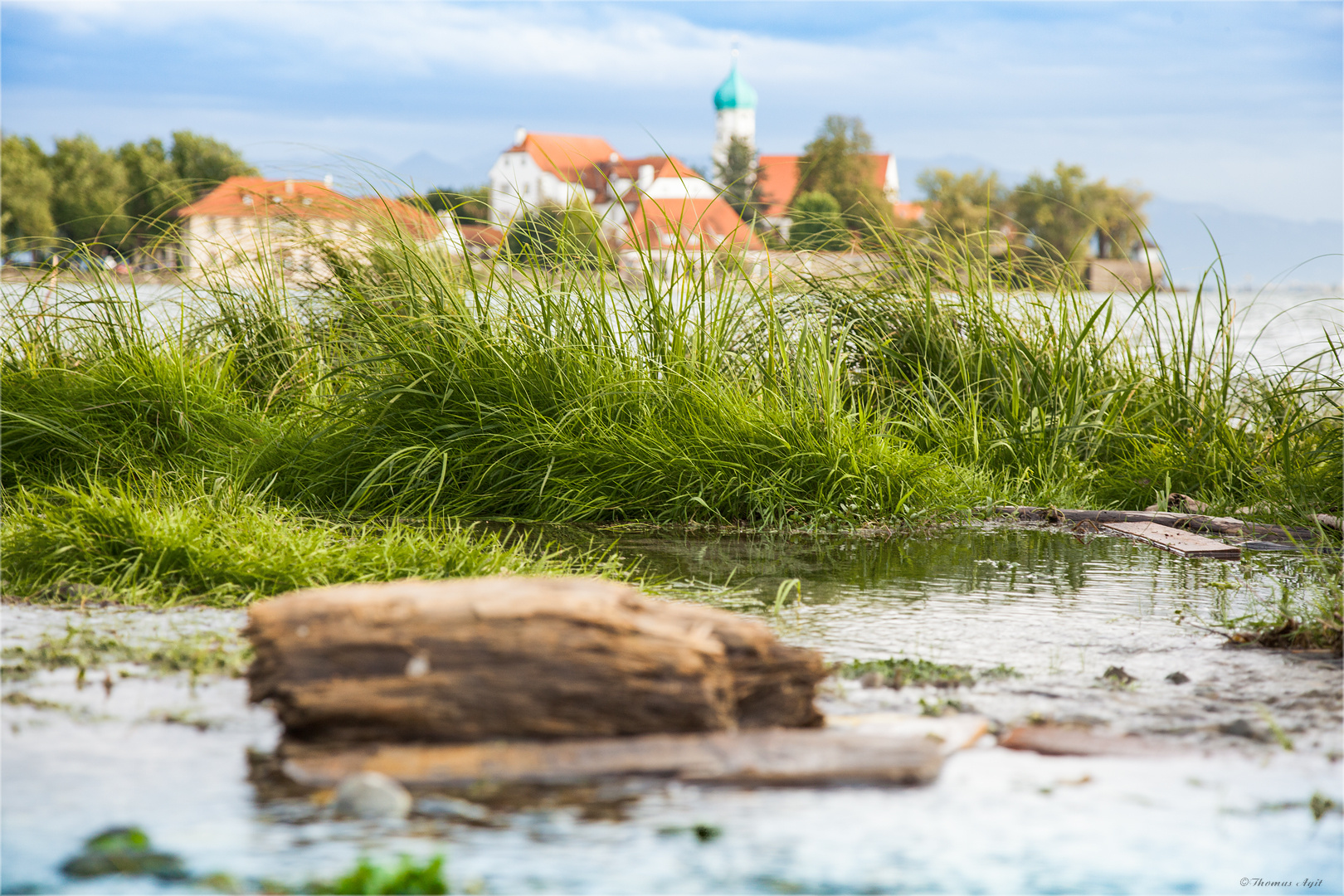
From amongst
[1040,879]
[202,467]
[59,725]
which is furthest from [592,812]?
[202,467]

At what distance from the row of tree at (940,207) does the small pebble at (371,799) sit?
3.49 m

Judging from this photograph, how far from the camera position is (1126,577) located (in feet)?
13.1

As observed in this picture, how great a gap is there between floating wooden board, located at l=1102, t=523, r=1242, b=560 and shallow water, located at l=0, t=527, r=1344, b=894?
1.52 metres

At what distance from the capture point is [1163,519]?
5.04 meters

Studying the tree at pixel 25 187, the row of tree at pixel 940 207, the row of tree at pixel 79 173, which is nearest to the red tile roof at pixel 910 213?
the row of tree at pixel 940 207

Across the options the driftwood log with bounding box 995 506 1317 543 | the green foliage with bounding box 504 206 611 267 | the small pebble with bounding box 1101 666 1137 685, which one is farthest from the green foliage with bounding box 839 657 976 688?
the green foliage with bounding box 504 206 611 267

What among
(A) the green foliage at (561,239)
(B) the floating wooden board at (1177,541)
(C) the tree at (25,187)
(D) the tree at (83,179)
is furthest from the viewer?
(D) the tree at (83,179)

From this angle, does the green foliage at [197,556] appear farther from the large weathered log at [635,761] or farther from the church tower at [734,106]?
the church tower at [734,106]

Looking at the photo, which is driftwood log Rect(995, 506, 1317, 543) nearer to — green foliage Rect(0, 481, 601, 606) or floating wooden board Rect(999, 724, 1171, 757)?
green foliage Rect(0, 481, 601, 606)

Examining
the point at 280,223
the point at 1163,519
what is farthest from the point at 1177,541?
the point at 280,223

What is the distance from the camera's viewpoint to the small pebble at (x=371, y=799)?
6.14ft

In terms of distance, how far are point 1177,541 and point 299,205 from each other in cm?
493

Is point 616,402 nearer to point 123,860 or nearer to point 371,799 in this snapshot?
point 371,799

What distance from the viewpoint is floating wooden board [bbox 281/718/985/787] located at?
199cm
